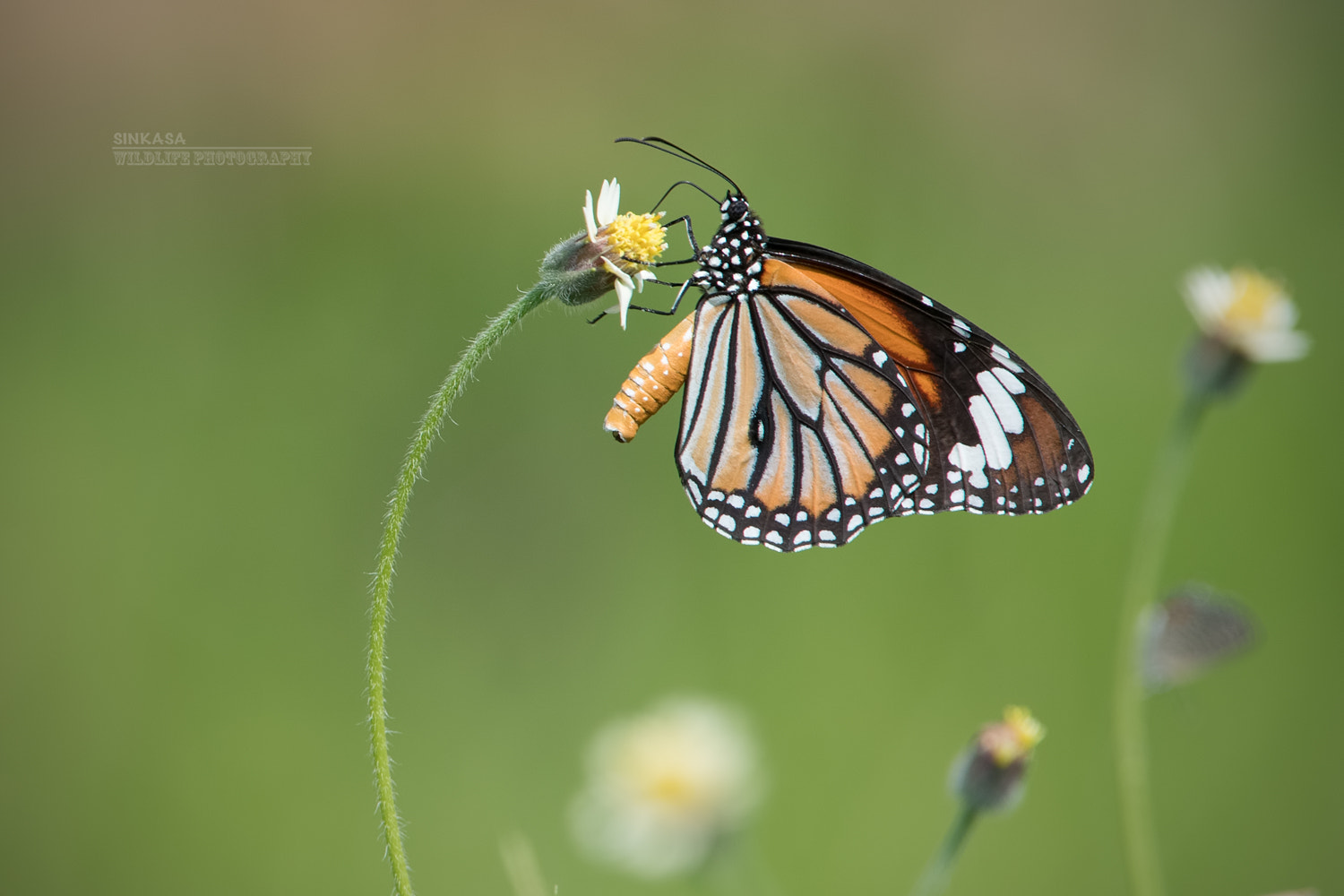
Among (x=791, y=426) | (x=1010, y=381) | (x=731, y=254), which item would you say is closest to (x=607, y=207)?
(x=731, y=254)

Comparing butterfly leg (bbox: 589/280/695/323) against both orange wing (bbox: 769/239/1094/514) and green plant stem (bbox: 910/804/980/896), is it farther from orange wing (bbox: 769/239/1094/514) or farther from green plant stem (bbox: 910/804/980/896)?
green plant stem (bbox: 910/804/980/896)

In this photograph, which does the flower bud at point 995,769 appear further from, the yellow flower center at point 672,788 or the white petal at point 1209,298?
the white petal at point 1209,298

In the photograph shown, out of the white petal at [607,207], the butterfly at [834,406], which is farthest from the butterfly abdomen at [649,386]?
the white petal at [607,207]

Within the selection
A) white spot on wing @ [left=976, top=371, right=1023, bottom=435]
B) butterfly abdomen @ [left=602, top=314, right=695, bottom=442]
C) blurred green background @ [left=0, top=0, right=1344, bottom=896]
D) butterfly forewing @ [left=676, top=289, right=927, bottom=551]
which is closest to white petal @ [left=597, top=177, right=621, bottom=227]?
butterfly abdomen @ [left=602, top=314, right=695, bottom=442]

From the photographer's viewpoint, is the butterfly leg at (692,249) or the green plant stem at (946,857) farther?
the butterfly leg at (692,249)

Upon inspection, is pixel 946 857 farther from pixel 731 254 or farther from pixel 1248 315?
pixel 1248 315

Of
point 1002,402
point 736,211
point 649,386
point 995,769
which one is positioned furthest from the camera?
point 736,211
